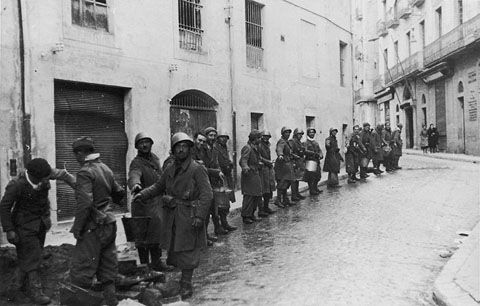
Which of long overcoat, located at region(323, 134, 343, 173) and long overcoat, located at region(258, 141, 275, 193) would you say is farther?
long overcoat, located at region(323, 134, 343, 173)

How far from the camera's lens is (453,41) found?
2730 centimetres

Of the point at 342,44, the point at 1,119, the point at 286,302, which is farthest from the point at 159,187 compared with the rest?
the point at 342,44

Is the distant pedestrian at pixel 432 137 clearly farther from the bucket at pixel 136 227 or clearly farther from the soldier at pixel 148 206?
the bucket at pixel 136 227

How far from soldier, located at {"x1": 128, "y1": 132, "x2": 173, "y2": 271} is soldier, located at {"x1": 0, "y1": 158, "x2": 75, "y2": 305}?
3.56ft

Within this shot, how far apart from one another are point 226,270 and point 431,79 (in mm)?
28373

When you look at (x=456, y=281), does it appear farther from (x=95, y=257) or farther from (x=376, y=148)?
(x=376, y=148)

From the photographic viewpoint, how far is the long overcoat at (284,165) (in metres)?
11.3

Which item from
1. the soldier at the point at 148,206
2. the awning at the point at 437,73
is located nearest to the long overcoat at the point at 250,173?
the soldier at the point at 148,206

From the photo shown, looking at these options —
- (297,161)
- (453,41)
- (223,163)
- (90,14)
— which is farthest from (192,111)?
(453,41)

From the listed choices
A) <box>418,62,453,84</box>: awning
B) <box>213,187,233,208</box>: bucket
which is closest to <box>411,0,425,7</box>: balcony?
<box>418,62,453,84</box>: awning

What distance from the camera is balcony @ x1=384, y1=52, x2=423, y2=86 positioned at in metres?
33.8

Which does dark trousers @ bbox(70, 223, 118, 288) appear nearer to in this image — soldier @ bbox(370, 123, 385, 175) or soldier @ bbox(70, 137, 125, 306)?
soldier @ bbox(70, 137, 125, 306)

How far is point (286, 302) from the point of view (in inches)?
193

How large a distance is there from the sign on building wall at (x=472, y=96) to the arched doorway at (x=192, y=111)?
55.8 ft
